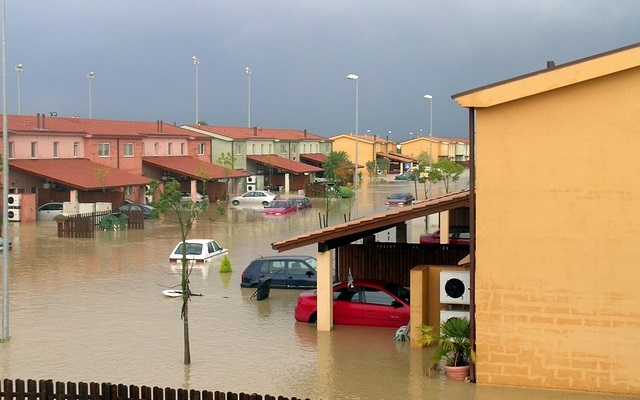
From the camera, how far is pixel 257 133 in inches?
3600

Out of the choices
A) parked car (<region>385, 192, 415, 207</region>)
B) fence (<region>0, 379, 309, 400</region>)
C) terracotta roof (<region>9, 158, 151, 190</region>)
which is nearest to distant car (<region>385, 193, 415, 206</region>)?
parked car (<region>385, 192, 415, 207</region>)

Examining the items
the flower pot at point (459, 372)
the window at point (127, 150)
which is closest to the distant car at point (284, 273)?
the flower pot at point (459, 372)

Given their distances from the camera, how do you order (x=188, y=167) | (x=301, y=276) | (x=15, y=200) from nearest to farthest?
(x=301, y=276), (x=15, y=200), (x=188, y=167)

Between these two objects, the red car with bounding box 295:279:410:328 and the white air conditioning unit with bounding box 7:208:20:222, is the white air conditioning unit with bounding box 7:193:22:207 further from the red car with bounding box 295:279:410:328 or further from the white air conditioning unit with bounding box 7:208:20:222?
the red car with bounding box 295:279:410:328

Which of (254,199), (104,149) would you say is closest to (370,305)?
(104,149)

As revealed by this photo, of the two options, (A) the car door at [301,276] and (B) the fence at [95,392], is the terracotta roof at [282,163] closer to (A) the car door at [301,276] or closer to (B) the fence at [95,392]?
(A) the car door at [301,276]

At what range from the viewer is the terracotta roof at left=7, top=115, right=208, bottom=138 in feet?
189

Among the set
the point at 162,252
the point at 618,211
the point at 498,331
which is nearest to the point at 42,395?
the point at 498,331

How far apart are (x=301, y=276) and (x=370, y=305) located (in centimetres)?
631

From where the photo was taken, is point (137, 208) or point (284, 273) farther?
point (137, 208)

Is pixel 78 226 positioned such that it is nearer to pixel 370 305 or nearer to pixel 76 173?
pixel 76 173

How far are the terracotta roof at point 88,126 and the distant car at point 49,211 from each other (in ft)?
15.5

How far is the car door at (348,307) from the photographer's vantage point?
21.7 meters

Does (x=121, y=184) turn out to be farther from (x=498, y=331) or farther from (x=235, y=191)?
(x=498, y=331)
